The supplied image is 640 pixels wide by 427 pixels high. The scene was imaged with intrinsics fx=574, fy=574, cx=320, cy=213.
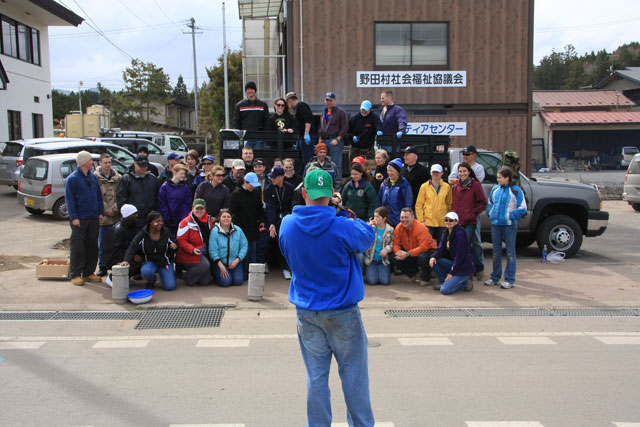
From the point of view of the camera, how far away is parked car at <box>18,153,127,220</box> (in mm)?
14914

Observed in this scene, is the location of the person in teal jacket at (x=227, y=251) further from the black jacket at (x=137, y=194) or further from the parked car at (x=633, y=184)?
the parked car at (x=633, y=184)

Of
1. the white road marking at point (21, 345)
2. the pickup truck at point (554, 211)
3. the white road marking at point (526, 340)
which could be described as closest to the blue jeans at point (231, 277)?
the white road marking at point (21, 345)

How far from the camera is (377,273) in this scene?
29.6 feet

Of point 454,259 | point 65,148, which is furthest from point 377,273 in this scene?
point 65,148

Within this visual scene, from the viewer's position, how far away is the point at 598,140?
139 feet

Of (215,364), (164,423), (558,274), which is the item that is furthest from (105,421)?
(558,274)

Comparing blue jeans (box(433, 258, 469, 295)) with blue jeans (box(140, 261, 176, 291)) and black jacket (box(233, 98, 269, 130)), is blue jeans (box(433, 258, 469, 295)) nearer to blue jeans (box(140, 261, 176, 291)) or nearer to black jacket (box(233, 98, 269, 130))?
blue jeans (box(140, 261, 176, 291))

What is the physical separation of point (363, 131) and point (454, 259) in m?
3.39

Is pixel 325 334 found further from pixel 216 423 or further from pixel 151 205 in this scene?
pixel 151 205

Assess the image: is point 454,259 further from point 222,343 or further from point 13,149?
point 13,149

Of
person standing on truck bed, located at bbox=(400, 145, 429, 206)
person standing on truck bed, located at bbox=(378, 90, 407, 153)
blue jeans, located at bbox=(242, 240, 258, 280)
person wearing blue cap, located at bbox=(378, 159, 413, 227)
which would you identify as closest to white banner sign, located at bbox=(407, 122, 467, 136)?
person standing on truck bed, located at bbox=(378, 90, 407, 153)

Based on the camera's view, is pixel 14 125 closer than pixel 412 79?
No

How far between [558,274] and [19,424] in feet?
27.6

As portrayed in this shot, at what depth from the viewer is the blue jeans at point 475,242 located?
900 cm
